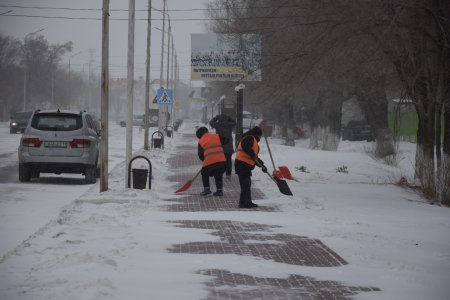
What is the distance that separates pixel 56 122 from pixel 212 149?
16.1 feet

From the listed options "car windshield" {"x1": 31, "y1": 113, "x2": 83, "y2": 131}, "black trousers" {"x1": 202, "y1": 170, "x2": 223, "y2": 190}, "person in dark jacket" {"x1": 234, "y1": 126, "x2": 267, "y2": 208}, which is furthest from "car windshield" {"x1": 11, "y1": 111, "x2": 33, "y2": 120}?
"person in dark jacket" {"x1": 234, "y1": 126, "x2": 267, "y2": 208}

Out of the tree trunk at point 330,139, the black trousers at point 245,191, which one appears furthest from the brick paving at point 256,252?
the tree trunk at point 330,139

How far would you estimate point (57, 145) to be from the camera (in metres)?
18.5

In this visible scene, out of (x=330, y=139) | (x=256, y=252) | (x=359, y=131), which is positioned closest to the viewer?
(x=256, y=252)

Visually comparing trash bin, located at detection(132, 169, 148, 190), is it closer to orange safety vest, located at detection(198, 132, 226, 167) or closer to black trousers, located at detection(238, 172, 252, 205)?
orange safety vest, located at detection(198, 132, 226, 167)

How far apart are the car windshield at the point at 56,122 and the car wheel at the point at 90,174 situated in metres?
1.03

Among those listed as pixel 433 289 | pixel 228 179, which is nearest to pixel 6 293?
pixel 433 289

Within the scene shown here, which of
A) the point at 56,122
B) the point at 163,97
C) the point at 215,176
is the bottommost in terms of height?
the point at 215,176

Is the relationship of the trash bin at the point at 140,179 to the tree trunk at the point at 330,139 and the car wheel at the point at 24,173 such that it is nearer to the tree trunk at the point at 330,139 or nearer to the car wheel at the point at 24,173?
the car wheel at the point at 24,173

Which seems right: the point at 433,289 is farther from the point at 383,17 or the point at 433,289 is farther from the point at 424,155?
the point at 424,155

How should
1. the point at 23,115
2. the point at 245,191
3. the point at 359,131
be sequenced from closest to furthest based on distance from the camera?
the point at 245,191
the point at 23,115
the point at 359,131

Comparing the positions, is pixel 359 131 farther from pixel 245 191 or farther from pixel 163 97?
pixel 245 191

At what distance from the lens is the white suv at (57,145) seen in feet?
60.4

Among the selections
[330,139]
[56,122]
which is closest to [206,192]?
[56,122]
